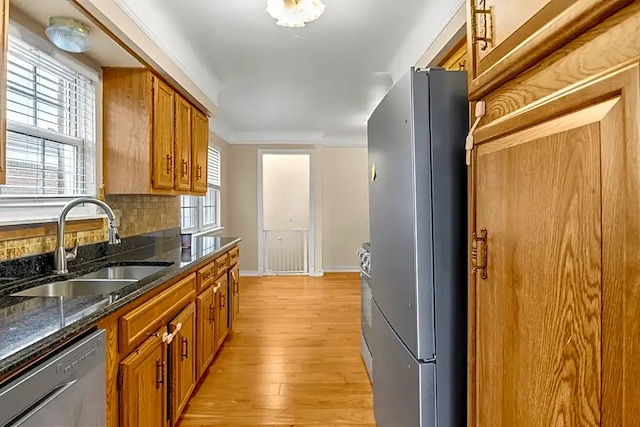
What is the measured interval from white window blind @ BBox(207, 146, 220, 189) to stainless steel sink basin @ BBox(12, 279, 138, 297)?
3.72m

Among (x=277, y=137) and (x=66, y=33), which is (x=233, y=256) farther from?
(x=277, y=137)

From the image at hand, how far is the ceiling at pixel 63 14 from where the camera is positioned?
1729 mm

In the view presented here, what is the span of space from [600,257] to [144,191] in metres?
2.54

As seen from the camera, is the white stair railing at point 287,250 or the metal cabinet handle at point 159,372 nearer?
the metal cabinet handle at point 159,372

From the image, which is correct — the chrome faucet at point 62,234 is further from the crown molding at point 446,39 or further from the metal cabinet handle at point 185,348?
the crown molding at point 446,39

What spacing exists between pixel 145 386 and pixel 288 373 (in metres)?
1.44

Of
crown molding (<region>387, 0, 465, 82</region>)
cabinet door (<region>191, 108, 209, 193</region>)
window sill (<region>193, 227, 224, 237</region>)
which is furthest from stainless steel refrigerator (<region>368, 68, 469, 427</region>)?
window sill (<region>193, 227, 224, 237</region>)

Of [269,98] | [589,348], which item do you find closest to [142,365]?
[589,348]

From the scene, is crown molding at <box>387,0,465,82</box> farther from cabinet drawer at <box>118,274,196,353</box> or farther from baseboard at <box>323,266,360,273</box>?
baseboard at <box>323,266,360,273</box>

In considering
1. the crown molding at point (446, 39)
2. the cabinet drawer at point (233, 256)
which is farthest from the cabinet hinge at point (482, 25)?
the cabinet drawer at point (233, 256)

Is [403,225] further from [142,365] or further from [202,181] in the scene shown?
[202,181]

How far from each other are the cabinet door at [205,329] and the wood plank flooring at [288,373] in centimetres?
20

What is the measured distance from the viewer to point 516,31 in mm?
789

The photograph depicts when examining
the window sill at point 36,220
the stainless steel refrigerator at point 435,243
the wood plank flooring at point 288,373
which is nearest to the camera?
the stainless steel refrigerator at point 435,243
